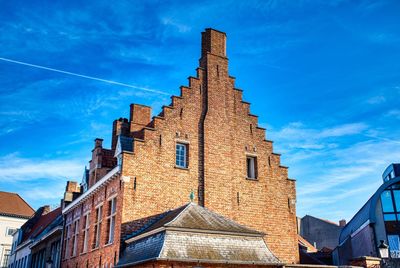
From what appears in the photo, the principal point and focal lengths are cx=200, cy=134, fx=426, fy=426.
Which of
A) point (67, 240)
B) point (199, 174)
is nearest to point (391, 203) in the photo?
point (199, 174)

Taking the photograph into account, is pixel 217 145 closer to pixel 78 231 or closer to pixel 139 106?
pixel 139 106

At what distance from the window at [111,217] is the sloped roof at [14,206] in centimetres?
4079

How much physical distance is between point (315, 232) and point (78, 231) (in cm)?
3441

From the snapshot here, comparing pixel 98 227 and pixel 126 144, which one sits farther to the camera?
pixel 98 227

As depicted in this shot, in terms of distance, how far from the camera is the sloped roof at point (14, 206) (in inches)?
2141

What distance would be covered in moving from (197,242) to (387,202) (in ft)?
53.3

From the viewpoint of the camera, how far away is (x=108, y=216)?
1875cm

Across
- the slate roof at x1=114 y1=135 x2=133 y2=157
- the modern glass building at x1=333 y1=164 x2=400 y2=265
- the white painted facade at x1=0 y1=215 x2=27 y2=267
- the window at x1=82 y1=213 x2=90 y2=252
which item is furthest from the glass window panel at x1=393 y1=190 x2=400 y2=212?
the white painted facade at x1=0 y1=215 x2=27 y2=267

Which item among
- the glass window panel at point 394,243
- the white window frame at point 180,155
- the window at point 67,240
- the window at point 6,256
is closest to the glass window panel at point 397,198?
the glass window panel at point 394,243

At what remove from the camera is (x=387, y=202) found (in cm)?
2569

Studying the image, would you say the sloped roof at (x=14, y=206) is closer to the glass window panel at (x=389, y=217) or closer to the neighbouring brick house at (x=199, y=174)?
the neighbouring brick house at (x=199, y=174)

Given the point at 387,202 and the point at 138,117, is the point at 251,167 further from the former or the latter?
the point at 387,202

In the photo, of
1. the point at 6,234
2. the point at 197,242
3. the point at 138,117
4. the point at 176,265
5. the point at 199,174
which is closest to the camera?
the point at 176,265

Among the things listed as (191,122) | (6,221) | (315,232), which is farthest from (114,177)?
(6,221)
